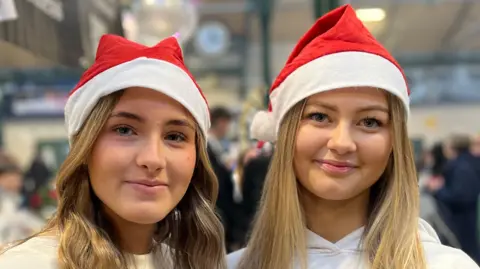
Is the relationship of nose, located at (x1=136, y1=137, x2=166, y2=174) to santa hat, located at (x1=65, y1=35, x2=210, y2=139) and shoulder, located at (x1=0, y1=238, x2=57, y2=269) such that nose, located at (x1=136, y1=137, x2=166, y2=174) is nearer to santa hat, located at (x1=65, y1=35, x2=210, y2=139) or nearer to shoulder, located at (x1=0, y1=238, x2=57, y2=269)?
santa hat, located at (x1=65, y1=35, x2=210, y2=139)

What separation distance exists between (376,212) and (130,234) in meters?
0.66

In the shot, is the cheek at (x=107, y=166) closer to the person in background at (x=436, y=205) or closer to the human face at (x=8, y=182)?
the person in background at (x=436, y=205)

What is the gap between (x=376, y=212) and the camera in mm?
1521

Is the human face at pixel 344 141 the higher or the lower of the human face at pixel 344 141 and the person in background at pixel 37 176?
the higher

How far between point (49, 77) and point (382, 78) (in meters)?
5.94

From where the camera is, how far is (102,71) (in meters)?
1.35

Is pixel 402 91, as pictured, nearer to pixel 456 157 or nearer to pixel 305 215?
pixel 305 215

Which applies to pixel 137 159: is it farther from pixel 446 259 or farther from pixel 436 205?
pixel 436 205

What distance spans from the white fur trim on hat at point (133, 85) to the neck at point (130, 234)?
25 cm

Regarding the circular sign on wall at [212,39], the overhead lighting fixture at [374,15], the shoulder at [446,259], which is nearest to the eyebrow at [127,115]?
the shoulder at [446,259]

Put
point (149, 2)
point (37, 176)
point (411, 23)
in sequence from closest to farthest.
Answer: point (149, 2), point (411, 23), point (37, 176)

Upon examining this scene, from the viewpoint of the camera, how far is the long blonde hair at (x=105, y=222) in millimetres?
1295

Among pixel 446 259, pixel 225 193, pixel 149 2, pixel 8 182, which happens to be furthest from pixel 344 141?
pixel 8 182

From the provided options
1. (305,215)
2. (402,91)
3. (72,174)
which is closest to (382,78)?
(402,91)
